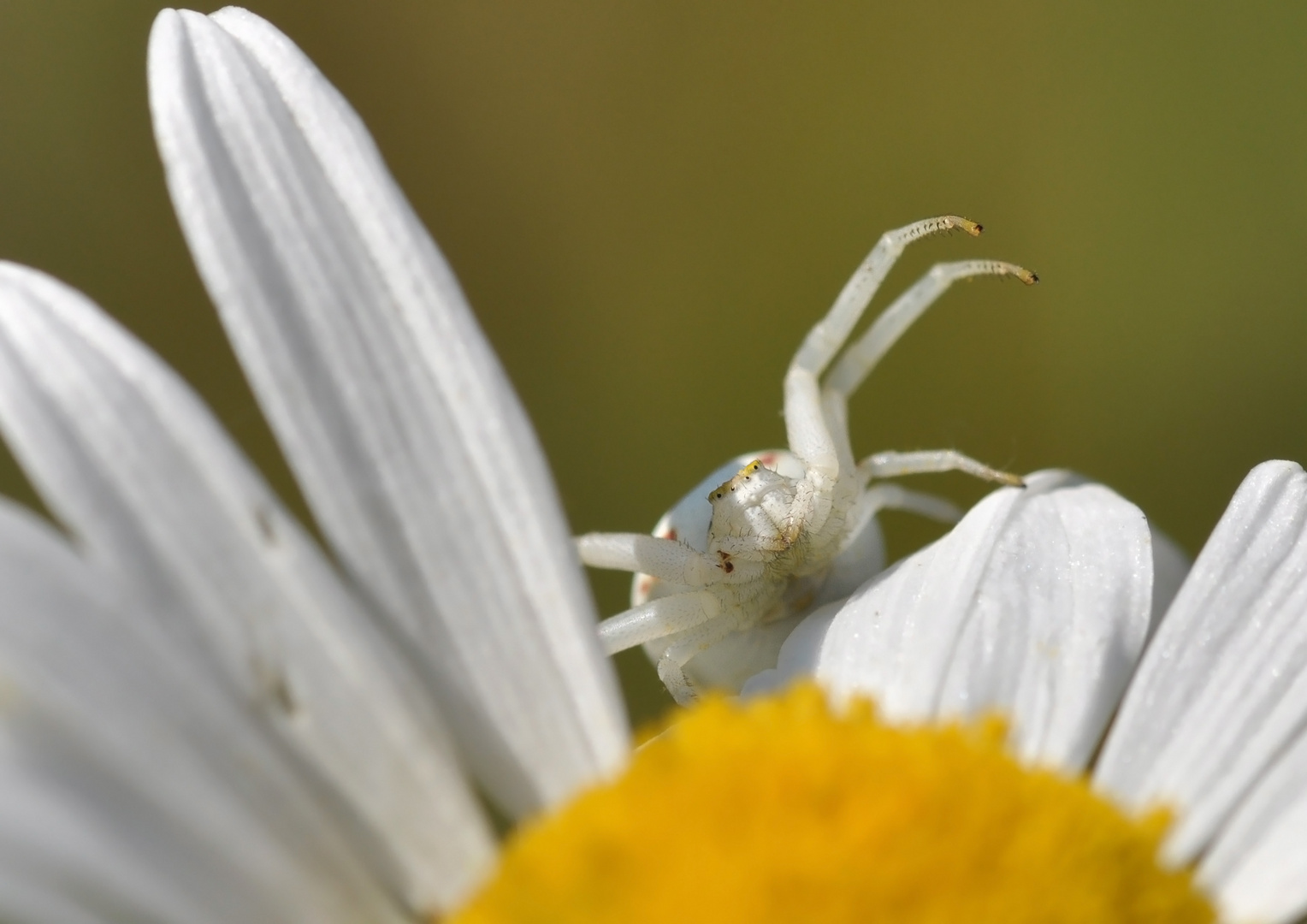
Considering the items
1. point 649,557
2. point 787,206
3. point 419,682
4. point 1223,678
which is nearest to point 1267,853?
point 1223,678

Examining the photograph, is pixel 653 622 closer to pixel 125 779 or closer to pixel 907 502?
pixel 907 502

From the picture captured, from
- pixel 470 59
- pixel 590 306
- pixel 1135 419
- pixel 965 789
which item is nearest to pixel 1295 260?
pixel 1135 419

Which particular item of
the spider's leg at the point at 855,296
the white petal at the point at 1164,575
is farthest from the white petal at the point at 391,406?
the spider's leg at the point at 855,296

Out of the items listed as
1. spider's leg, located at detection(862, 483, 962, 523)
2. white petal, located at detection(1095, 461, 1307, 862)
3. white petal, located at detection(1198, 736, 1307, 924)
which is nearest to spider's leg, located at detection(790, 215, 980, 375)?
spider's leg, located at detection(862, 483, 962, 523)

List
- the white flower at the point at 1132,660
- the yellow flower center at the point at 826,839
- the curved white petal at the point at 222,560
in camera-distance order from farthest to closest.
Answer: the white flower at the point at 1132,660 → the curved white petal at the point at 222,560 → the yellow flower center at the point at 826,839

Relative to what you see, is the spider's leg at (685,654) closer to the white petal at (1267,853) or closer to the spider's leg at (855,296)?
the spider's leg at (855,296)

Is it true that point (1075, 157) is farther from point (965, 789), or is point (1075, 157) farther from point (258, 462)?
point (965, 789)
